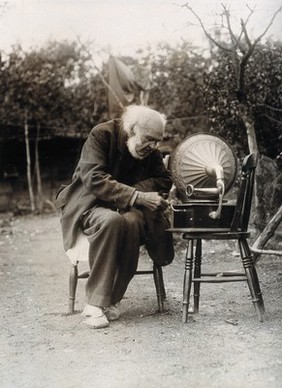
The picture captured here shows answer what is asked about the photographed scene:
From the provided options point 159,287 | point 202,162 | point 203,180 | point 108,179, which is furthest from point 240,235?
point 108,179

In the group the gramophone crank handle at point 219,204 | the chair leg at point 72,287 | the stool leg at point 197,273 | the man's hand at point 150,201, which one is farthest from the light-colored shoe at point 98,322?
the gramophone crank handle at point 219,204

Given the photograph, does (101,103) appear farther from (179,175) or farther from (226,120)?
(179,175)

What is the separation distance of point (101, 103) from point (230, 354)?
51.3 ft

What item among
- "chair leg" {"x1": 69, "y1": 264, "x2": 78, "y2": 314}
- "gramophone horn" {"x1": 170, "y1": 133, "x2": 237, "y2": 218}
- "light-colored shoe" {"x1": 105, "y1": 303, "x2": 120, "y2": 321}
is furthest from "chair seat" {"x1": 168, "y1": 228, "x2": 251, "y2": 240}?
"chair leg" {"x1": 69, "y1": 264, "x2": 78, "y2": 314}

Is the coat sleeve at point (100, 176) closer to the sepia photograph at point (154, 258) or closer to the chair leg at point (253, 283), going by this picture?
the sepia photograph at point (154, 258)

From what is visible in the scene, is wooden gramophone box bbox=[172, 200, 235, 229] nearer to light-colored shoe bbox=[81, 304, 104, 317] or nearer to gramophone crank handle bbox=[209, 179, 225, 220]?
gramophone crank handle bbox=[209, 179, 225, 220]

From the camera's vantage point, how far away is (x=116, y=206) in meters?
3.72

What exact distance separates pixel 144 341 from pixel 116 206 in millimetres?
961

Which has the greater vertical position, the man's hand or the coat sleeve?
the coat sleeve

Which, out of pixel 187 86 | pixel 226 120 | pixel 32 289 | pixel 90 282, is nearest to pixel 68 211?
pixel 90 282

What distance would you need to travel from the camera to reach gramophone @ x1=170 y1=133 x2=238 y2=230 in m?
3.54

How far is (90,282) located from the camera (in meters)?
3.59

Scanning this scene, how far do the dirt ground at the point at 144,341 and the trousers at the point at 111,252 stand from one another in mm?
237

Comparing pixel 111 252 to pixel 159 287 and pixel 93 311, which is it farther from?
pixel 159 287
